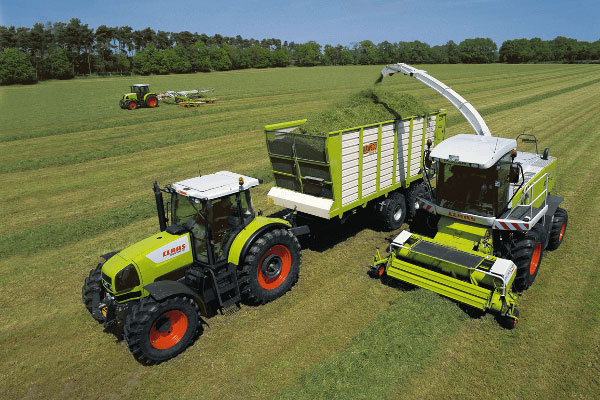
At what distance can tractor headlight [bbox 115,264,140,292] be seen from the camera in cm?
575

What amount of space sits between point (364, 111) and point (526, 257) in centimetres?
493

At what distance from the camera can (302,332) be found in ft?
21.2

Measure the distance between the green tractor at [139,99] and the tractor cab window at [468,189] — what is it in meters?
30.5

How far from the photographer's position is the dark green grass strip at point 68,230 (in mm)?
9906

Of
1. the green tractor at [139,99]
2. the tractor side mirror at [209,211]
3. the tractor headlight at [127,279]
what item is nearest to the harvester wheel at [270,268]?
the tractor side mirror at [209,211]

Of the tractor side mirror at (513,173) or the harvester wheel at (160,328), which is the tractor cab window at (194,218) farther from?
the tractor side mirror at (513,173)

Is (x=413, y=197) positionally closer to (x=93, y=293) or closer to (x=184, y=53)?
(x=93, y=293)

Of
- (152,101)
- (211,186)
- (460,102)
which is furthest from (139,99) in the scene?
(211,186)

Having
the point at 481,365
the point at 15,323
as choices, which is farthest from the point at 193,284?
the point at 481,365

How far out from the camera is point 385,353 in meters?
5.77

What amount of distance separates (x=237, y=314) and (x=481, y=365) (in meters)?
4.12

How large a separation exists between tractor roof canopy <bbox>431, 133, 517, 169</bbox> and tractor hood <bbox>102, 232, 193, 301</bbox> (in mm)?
5012

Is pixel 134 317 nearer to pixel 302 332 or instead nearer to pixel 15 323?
pixel 302 332

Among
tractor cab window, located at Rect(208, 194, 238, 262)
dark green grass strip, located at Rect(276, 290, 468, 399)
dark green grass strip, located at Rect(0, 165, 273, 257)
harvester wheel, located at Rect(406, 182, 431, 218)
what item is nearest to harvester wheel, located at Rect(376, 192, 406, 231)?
harvester wheel, located at Rect(406, 182, 431, 218)
